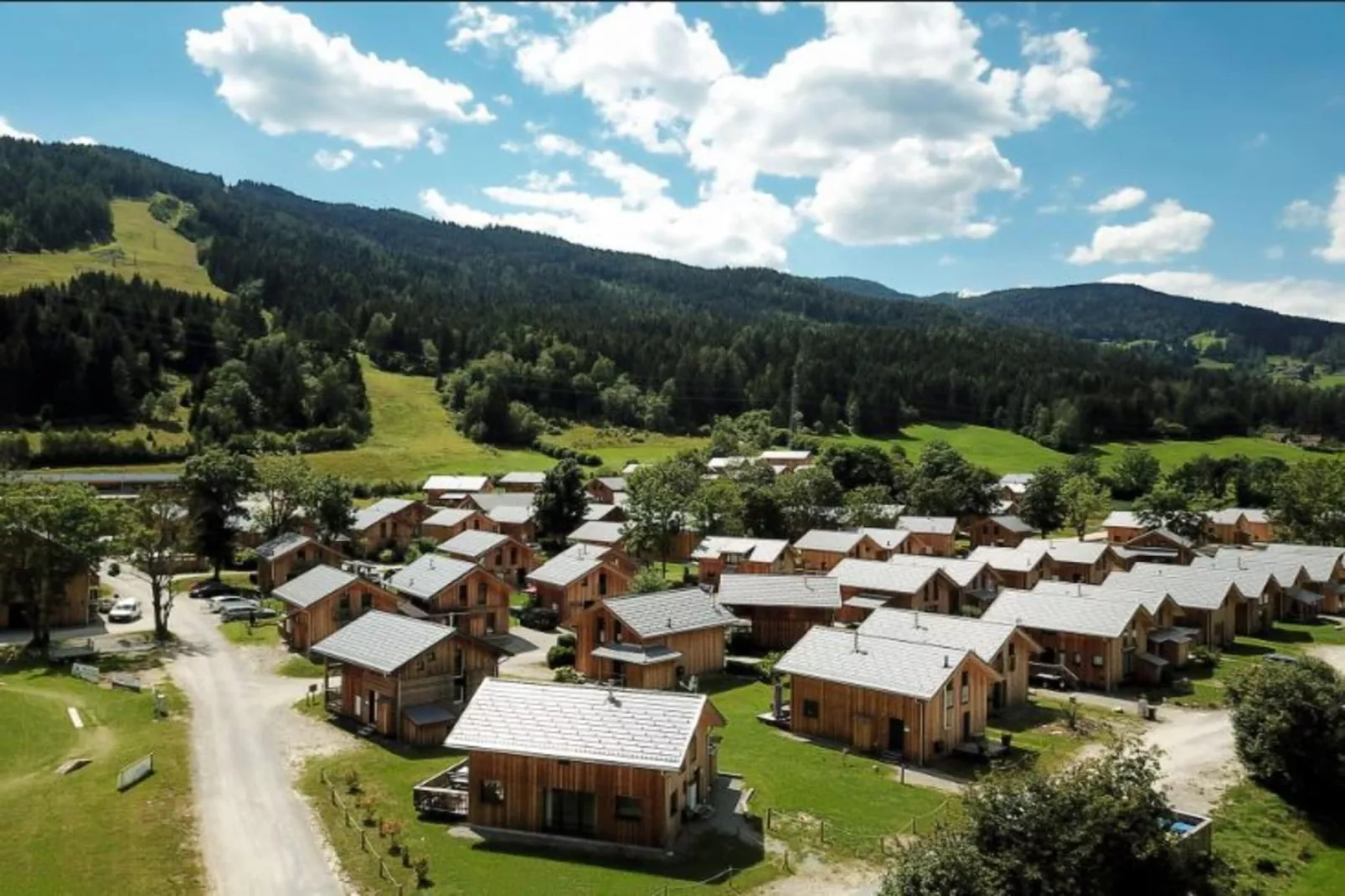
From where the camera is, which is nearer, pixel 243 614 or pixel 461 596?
pixel 461 596

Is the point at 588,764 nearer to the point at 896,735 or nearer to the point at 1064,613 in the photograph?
the point at 896,735

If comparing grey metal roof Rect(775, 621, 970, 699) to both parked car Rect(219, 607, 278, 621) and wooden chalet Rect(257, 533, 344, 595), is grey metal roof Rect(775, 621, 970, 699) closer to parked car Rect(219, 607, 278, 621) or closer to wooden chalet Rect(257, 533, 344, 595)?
parked car Rect(219, 607, 278, 621)

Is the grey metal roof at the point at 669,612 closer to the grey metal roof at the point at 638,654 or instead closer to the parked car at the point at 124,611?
the grey metal roof at the point at 638,654

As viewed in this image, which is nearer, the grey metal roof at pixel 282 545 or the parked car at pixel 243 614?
the parked car at pixel 243 614

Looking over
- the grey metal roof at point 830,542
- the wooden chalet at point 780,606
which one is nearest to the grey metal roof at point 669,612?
the wooden chalet at point 780,606

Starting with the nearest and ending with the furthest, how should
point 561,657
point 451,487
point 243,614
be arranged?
point 561,657
point 243,614
point 451,487

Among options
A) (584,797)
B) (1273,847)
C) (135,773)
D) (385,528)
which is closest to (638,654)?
(584,797)
